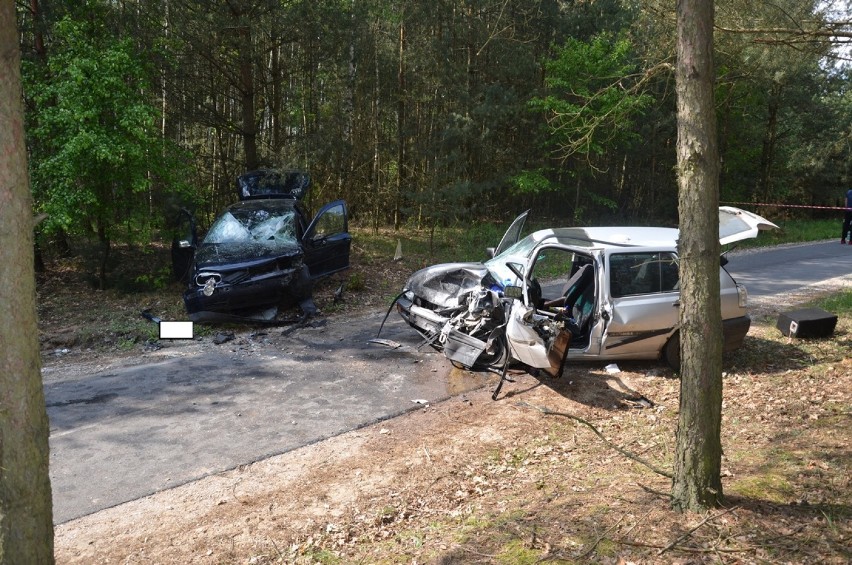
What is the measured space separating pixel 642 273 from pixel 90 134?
9.67m

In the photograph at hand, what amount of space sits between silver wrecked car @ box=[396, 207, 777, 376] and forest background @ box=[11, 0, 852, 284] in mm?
1822

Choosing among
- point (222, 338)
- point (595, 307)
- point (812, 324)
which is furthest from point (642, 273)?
point (222, 338)

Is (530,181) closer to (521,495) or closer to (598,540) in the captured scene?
(521,495)

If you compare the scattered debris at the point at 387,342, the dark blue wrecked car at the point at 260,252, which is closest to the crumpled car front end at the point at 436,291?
the scattered debris at the point at 387,342

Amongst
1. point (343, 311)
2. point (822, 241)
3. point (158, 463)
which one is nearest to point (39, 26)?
point (343, 311)

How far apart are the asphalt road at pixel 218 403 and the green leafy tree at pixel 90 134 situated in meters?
4.49

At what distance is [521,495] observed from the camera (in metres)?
4.95

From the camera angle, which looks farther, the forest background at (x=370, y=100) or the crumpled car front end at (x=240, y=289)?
the forest background at (x=370, y=100)

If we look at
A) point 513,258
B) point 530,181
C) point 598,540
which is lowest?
point 598,540

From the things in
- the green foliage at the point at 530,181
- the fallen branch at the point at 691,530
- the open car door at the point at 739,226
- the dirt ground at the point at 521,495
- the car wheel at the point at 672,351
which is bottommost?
the dirt ground at the point at 521,495

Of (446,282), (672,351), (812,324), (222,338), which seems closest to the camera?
(672,351)

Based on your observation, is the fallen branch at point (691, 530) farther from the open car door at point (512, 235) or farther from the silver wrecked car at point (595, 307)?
the open car door at point (512, 235)

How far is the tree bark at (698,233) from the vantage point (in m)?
3.77

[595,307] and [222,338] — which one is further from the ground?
[595,307]
